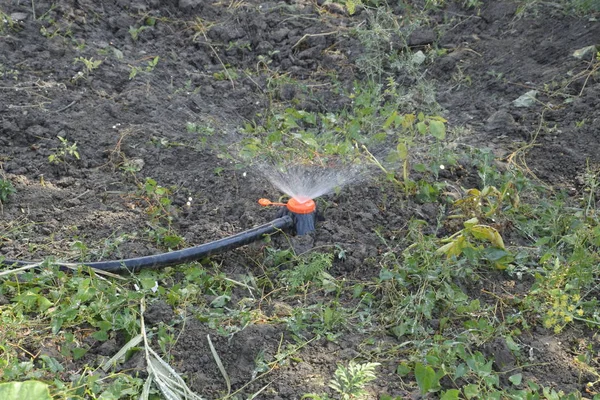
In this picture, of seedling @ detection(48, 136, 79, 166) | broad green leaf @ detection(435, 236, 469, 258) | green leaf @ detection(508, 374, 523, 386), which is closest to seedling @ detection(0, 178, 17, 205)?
seedling @ detection(48, 136, 79, 166)

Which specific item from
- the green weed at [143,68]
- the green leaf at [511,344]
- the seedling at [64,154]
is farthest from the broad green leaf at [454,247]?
the green weed at [143,68]

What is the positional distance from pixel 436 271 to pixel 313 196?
739mm

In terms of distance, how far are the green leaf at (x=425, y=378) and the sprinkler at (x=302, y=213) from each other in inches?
40.9

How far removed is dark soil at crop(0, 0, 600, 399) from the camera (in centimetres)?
316

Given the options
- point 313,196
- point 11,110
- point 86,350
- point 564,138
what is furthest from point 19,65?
point 564,138

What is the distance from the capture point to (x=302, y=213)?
10.9 ft

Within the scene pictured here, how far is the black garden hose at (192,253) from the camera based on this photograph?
119 inches

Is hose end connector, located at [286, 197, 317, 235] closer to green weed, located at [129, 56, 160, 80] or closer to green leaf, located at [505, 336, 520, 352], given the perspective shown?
green leaf, located at [505, 336, 520, 352]

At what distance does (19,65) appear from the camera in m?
4.46

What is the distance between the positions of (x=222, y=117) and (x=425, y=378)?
2.30 m

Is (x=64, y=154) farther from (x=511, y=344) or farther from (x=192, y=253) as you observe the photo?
(x=511, y=344)

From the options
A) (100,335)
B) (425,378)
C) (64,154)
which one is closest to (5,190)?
(64,154)

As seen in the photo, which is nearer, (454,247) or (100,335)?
(100,335)

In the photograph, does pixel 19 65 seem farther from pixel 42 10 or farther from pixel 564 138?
pixel 564 138
